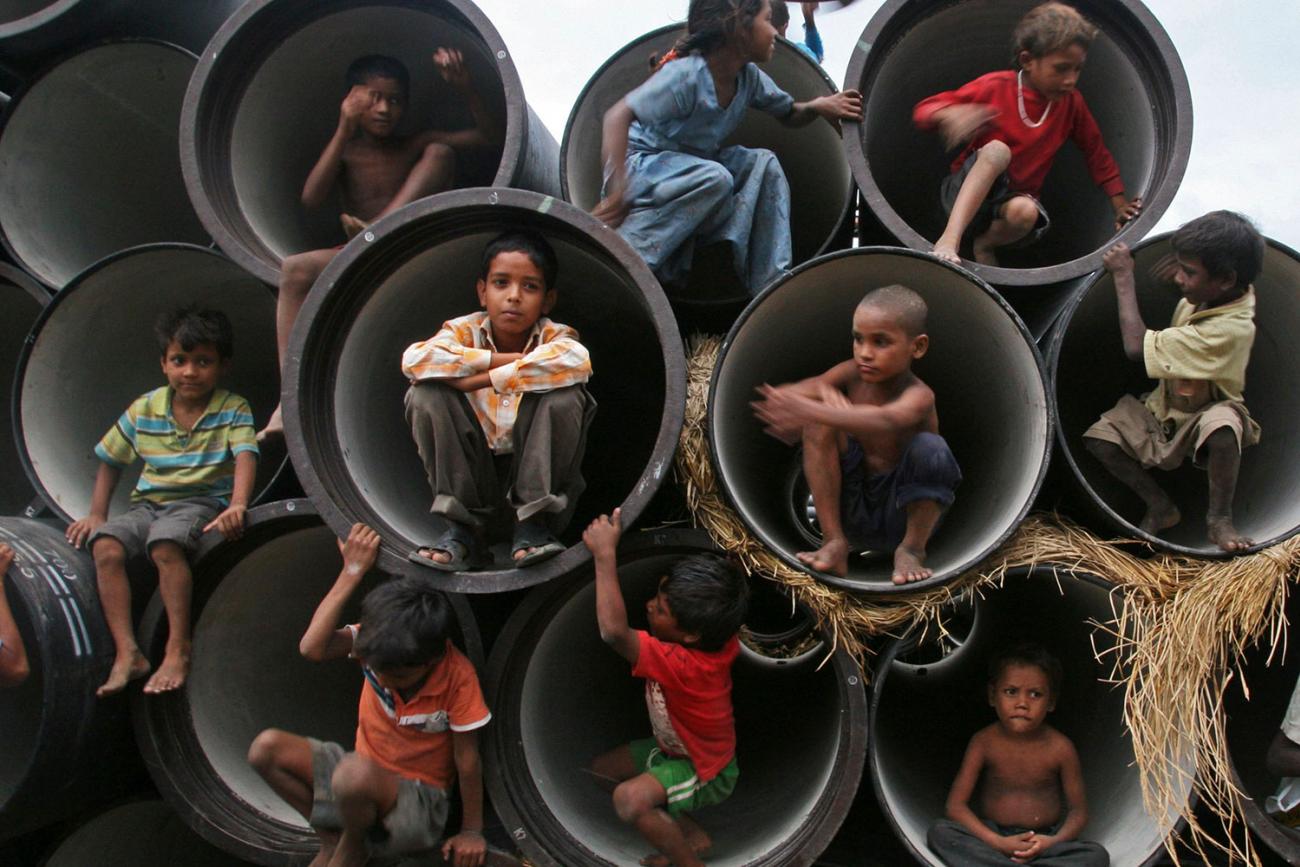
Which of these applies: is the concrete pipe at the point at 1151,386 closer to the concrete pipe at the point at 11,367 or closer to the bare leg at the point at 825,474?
the bare leg at the point at 825,474

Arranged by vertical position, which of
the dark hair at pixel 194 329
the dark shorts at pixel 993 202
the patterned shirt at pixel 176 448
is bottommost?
the patterned shirt at pixel 176 448

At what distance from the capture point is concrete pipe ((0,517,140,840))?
111 inches

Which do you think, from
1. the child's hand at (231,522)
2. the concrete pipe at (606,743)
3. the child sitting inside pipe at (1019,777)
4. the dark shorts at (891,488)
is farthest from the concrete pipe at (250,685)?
the child sitting inside pipe at (1019,777)

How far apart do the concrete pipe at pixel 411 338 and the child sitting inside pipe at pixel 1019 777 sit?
1466mm

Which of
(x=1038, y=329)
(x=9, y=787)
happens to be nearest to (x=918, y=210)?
(x=1038, y=329)

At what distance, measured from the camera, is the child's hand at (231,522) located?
3.02 meters

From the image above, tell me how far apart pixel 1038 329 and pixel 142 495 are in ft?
11.1

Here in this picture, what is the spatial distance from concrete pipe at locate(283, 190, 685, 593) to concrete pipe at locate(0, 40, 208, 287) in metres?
1.65

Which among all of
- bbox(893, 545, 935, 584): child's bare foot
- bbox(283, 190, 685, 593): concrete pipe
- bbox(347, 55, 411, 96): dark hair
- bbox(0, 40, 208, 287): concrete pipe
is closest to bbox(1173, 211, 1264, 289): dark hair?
bbox(893, 545, 935, 584): child's bare foot

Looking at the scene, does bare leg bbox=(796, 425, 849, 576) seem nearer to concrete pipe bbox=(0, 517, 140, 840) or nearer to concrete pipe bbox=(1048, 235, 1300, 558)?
concrete pipe bbox=(1048, 235, 1300, 558)

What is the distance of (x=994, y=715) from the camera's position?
12.4 feet

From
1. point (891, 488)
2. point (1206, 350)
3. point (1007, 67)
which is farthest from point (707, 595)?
point (1007, 67)

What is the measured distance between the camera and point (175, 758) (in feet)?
10.1

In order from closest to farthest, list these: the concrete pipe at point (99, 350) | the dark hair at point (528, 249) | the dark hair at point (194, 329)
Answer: the dark hair at point (528, 249) < the dark hair at point (194, 329) < the concrete pipe at point (99, 350)
